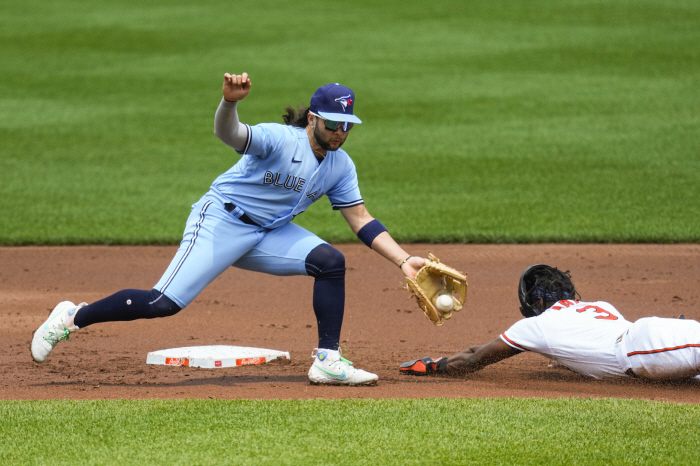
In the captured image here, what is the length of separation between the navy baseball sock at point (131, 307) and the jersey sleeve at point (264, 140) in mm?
996

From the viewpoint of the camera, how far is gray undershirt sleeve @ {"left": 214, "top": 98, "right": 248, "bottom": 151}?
14.9ft

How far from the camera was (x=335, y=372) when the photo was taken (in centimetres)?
499

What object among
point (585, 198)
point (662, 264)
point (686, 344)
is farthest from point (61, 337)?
point (585, 198)

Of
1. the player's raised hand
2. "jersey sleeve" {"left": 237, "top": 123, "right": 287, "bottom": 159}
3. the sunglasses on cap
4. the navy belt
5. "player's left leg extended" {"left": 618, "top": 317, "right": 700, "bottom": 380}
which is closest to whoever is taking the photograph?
the player's raised hand

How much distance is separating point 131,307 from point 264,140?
127 centimetres

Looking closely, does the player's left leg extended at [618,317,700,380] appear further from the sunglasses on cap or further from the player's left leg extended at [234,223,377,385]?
the sunglasses on cap

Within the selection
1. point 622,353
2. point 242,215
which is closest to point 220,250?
point 242,215

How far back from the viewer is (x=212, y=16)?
30.8m

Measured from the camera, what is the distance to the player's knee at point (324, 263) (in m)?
5.04

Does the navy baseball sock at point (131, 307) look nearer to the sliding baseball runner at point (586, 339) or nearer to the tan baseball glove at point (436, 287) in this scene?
the tan baseball glove at point (436, 287)

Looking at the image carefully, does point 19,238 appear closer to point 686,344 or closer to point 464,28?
point 686,344

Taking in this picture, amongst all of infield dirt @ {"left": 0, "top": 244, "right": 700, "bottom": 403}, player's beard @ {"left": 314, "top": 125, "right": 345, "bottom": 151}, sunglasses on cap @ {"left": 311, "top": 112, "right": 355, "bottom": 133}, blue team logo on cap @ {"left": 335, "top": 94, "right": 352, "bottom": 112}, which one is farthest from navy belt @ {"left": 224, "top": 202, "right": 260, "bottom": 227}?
infield dirt @ {"left": 0, "top": 244, "right": 700, "bottom": 403}

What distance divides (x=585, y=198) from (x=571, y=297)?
717 centimetres

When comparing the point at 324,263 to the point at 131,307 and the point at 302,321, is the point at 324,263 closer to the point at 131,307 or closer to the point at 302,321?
the point at 131,307
